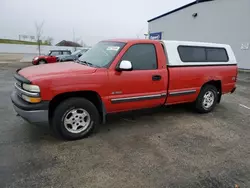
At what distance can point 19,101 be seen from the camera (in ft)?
11.3

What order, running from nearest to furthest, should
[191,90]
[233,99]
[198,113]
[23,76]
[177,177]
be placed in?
[177,177] < [23,76] < [191,90] < [198,113] < [233,99]

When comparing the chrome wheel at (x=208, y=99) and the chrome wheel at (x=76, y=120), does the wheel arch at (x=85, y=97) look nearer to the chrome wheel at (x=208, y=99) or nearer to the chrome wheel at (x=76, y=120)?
the chrome wheel at (x=76, y=120)

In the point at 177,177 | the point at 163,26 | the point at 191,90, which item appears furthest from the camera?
the point at 163,26

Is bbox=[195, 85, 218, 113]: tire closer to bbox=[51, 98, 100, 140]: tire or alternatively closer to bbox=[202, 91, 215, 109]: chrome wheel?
bbox=[202, 91, 215, 109]: chrome wheel

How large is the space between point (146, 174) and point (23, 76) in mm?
2515

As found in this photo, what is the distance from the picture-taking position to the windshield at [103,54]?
12.8 feet

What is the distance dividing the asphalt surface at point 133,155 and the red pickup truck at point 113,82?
0.46m

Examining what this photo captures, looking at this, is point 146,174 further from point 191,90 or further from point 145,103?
point 191,90

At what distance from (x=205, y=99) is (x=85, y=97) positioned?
3.25 meters

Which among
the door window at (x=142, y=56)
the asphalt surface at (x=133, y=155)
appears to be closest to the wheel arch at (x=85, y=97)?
the asphalt surface at (x=133, y=155)

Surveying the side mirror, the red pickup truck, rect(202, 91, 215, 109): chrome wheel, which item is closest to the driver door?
the red pickup truck

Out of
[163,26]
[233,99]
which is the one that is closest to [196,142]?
[233,99]

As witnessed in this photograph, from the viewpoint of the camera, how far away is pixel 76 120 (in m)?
3.65

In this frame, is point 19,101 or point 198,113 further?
point 198,113
